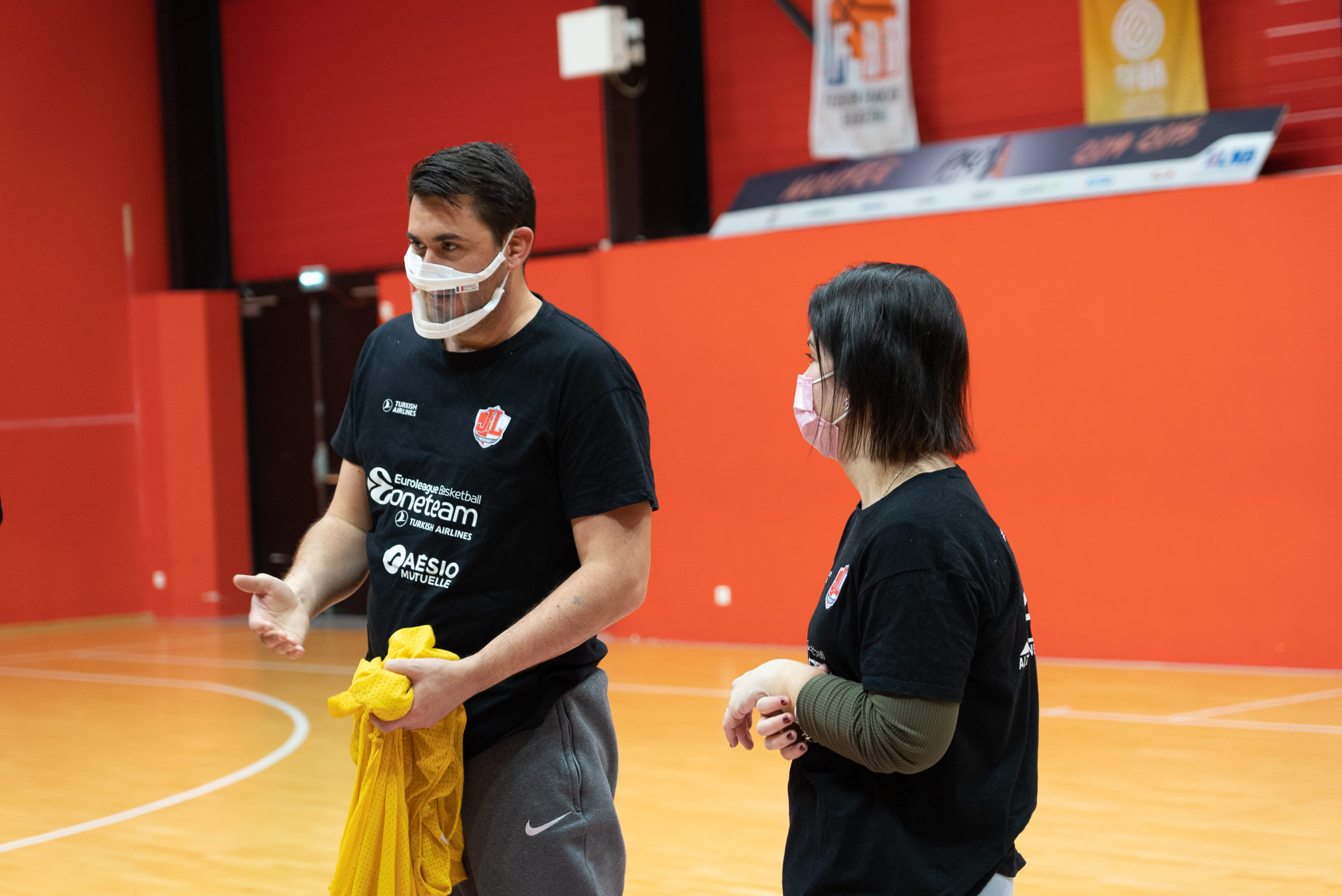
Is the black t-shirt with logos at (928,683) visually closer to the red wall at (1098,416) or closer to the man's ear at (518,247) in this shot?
the man's ear at (518,247)

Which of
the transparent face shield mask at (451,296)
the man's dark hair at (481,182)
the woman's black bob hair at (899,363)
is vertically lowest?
the woman's black bob hair at (899,363)

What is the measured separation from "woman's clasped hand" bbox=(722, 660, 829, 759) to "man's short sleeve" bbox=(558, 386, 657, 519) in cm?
42

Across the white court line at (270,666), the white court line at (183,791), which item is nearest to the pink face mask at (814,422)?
the white court line at (183,791)

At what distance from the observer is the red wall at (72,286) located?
1098 centimetres

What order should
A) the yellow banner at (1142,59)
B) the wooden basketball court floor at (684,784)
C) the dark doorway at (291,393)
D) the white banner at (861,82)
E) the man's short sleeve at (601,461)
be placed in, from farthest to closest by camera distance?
the dark doorway at (291,393), the white banner at (861,82), the yellow banner at (1142,59), the wooden basketball court floor at (684,784), the man's short sleeve at (601,461)

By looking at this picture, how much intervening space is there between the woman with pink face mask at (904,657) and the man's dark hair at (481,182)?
599mm

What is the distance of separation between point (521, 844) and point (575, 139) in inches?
340

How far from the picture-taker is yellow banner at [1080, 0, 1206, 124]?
7980 millimetres

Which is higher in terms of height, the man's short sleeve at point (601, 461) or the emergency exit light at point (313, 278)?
the emergency exit light at point (313, 278)

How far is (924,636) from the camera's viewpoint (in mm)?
1518

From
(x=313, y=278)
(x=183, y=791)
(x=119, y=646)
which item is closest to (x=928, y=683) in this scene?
(x=183, y=791)

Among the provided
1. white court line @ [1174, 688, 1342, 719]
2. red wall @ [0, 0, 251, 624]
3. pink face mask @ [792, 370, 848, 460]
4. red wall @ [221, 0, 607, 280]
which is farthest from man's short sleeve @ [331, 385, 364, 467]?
red wall @ [0, 0, 251, 624]

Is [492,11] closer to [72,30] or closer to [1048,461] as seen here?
[72,30]

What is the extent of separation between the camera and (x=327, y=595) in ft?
7.48
